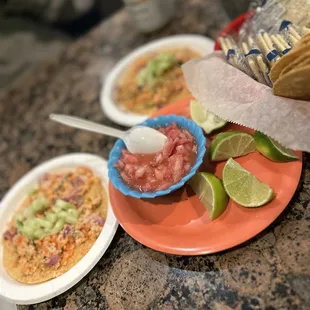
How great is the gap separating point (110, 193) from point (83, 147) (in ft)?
1.32

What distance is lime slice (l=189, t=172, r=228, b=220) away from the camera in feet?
3.18

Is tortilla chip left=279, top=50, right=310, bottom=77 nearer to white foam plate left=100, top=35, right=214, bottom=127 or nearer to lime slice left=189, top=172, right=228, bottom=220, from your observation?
lime slice left=189, top=172, right=228, bottom=220

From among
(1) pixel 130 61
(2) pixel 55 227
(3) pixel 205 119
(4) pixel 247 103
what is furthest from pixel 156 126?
(1) pixel 130 61

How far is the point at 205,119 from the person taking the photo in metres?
1.18

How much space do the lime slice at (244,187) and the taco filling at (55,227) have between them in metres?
0.39

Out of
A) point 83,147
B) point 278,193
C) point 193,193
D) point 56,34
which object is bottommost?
point 56,34

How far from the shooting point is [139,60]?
5.71 ft

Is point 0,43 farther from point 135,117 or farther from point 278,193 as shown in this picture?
point 278,193

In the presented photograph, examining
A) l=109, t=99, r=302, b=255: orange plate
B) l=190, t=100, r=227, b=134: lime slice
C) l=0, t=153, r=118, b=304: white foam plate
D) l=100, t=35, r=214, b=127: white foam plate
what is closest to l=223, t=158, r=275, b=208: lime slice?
l=109, t=99, r=302, b=255: orange plate

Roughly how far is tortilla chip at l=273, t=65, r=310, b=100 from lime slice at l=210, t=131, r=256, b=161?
0.49ft

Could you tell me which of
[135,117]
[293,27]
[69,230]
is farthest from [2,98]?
[293,27]

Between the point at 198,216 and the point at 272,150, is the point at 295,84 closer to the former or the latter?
the point at 272,150

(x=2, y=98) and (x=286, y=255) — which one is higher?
(x=286, y=255)

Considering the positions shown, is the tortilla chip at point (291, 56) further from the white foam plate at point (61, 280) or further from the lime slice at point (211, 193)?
the white foam plate at point (61, 280)
